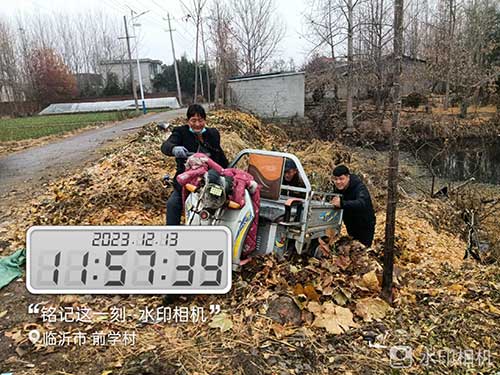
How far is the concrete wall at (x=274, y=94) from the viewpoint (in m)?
19.9

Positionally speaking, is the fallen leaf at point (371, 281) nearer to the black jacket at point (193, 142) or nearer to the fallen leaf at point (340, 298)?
the fallen leaf at point (340, 298)

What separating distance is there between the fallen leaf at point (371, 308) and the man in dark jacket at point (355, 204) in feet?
4.16

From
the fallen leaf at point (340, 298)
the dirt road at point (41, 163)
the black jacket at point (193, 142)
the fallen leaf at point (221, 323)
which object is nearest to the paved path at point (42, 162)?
the dirt road at point (41, 163)

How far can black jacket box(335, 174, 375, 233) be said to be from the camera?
12.7ft

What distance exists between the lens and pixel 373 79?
2172 cm

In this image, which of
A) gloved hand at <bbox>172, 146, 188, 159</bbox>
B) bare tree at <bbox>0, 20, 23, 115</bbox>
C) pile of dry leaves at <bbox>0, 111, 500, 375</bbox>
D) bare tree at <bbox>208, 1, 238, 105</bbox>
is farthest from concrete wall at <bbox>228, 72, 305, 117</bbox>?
bare tree at <bbox>0, 20, 23, 115</bbox>

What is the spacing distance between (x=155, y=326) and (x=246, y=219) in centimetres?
98

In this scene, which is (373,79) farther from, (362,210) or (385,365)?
(385,365)

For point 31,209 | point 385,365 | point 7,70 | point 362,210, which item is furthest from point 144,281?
point 7,70

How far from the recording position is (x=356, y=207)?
12.6ft
